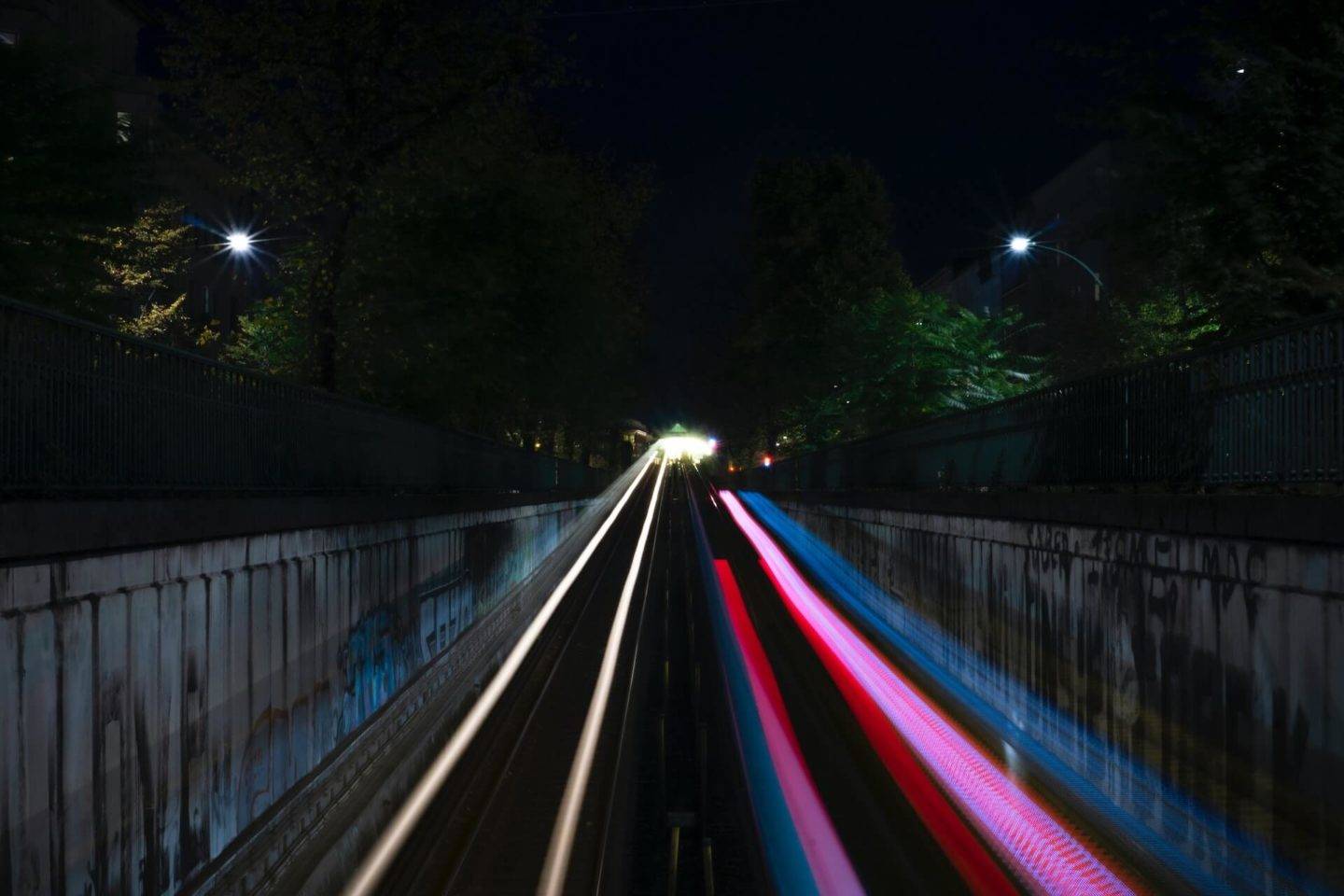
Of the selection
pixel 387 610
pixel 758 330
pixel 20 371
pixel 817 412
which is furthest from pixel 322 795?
pixel 758 330

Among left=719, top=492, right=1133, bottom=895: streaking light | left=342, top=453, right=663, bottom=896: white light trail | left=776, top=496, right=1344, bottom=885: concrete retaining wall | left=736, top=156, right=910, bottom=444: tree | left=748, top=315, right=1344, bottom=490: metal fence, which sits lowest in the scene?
left=342, top=453, right=663, bottom=896: white light trail

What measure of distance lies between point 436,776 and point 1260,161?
446 inches

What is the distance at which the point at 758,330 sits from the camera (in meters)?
68.0

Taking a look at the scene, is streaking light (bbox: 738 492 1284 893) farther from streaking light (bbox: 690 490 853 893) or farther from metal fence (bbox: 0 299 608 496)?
metal fence (bbox: 0 299 608 496)

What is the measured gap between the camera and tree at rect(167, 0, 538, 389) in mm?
24953

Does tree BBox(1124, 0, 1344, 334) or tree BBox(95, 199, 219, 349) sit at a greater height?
tree BBox(95, 199, 219, 349)

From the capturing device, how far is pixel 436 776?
1516 cm

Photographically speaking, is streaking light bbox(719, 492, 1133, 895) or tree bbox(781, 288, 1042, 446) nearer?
streaking light bbox(719, 492, 1133, 895)

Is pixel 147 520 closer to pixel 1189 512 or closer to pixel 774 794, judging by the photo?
pixel 1189 512

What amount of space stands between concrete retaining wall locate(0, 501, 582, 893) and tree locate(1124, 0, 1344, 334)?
33.5 ft

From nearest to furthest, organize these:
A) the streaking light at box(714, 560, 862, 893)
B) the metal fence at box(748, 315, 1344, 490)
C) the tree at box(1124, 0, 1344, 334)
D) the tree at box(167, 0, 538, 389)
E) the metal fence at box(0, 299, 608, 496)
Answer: the metal fence at box(0, 299, 608, 496) < the metal fence at box(748, 315, 1344, 490) < the streaking light at box(714, 560, 862, 893) < the tree at box(1124, 0, 1344, 334) < the tree at box(167, 0, 538, 389)

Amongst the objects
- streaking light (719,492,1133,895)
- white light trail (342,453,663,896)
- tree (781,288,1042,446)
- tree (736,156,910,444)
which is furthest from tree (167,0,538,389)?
tree (736,156,910,444)

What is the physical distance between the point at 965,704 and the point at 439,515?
8344 millimetres

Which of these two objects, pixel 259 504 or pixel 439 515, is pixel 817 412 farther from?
pixel 259 504
